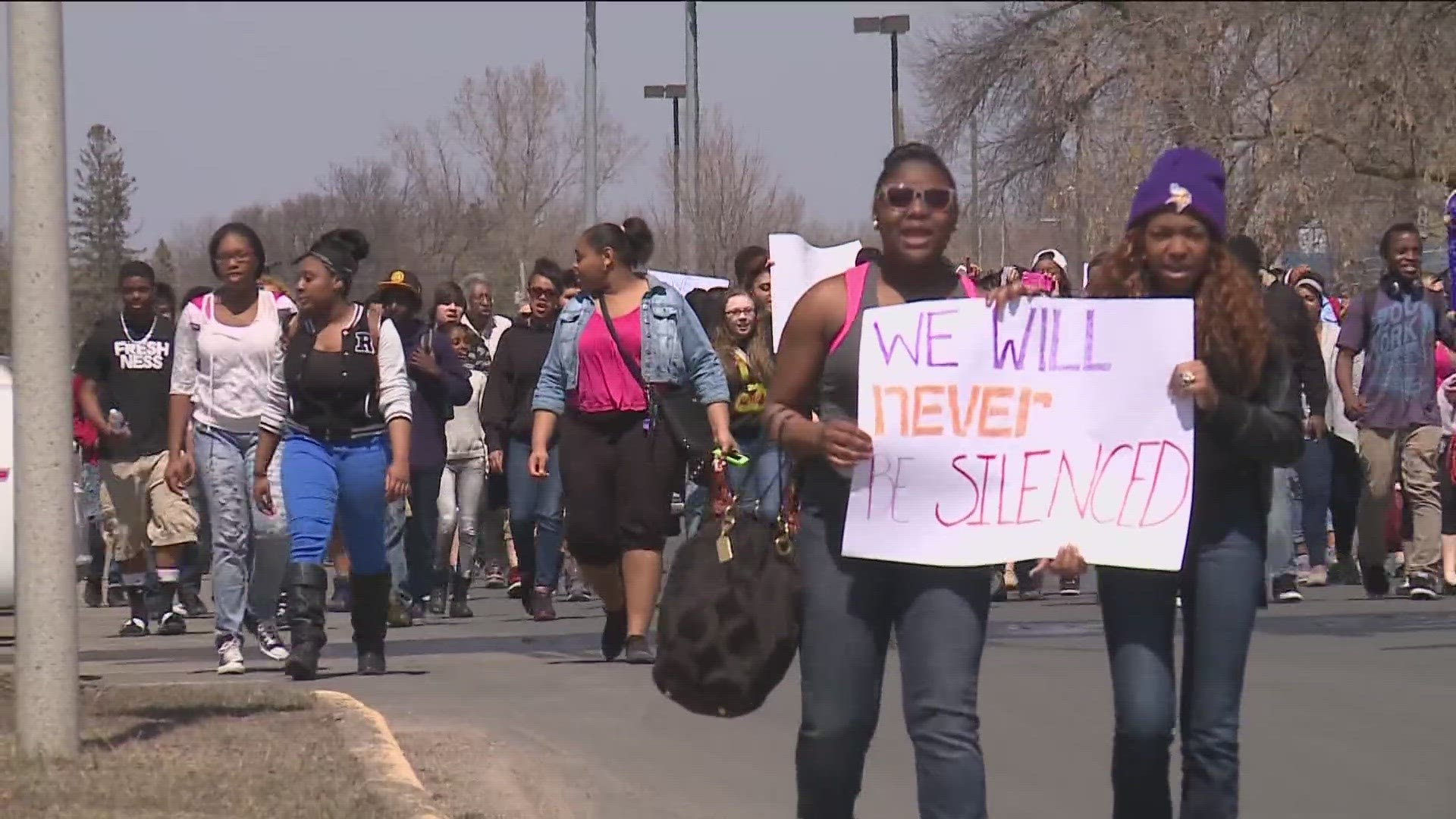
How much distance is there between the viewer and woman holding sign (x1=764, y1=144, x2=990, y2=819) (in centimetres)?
544

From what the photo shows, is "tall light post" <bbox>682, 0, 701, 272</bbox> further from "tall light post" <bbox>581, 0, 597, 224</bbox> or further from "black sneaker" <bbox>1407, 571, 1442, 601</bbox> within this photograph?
"black sneaker" <bbox>1407, 571, 1442, 601</bbox>

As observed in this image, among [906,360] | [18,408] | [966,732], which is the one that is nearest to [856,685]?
[966,732]

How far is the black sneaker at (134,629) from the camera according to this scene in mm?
13258

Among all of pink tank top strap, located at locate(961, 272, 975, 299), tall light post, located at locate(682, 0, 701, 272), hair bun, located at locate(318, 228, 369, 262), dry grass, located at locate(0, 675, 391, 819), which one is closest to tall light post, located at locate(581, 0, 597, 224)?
tall light post, located at locate(682, 0, 701, 272)

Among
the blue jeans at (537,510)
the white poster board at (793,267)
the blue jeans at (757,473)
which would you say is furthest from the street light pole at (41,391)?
the blue jeans at (537,510)

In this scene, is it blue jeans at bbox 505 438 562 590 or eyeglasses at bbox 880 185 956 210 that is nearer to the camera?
eyeglasses at bbox 880 185 956 210

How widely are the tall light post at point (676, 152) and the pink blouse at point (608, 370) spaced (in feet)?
90.8

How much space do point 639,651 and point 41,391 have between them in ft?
12.3

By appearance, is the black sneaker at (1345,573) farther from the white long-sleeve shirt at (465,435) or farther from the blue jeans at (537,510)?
the white long-sleeve shirt at (465,435)

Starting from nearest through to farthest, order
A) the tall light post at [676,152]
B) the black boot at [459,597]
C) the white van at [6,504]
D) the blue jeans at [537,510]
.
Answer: the white van at [6,504]
the blue jeans at [537,510]
the black boot at [459,597]
the tall light post at [676,152]

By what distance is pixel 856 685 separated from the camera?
18.3ft

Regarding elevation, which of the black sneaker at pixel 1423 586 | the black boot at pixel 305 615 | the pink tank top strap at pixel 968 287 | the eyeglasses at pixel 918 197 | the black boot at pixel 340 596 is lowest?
the black boot at pixel 340 596

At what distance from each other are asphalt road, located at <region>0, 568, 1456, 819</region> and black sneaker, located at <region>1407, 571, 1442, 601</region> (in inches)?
44.9

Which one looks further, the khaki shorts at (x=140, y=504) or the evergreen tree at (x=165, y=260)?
the evergreen tree at (x=165, y=260)
